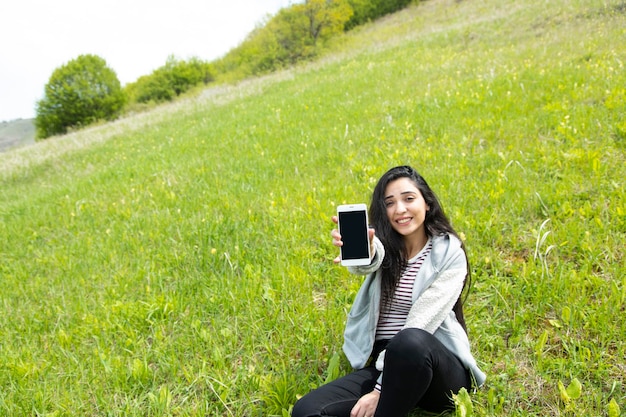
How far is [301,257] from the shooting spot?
402 cm

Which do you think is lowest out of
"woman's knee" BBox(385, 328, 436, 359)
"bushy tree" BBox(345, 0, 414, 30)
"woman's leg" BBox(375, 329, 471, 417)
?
"woman's leg" BBox(375, 329, 471, 417)

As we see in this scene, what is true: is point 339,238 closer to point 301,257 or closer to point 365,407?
point 365,407

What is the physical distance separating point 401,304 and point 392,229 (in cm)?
46

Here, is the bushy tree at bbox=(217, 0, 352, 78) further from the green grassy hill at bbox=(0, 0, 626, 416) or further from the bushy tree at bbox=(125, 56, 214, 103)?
the green grassy hill at bbox=(0, 0, 626, 416)

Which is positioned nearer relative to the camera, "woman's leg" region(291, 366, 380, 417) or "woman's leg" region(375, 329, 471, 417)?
"woman's leg" region(375, 329, 471, 417)

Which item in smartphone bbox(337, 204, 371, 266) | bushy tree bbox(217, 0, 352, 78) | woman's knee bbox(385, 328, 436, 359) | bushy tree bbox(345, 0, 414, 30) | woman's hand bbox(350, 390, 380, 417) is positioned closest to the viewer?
woman's knee bbox(385, 328, 436, 359)

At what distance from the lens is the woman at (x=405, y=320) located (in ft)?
7.13

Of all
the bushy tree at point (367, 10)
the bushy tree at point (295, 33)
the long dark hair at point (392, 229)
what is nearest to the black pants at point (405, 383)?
the long dark hair at point (392, 229)

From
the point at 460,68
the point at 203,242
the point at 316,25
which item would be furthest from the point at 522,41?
the point at 316,25

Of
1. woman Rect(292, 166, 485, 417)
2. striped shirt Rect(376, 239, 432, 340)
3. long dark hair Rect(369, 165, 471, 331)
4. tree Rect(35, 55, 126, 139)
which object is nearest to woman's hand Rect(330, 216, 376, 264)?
woman Rect(292, 166, 485, 417)

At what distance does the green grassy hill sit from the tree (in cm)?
4784

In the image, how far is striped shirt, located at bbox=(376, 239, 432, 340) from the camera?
2639 millimetres

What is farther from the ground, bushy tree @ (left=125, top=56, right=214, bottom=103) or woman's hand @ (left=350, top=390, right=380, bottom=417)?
bushy tree @ (left=125, top=56, right=214, bottom=103)

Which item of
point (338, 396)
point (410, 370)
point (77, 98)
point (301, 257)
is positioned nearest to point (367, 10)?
point (77, 98)
